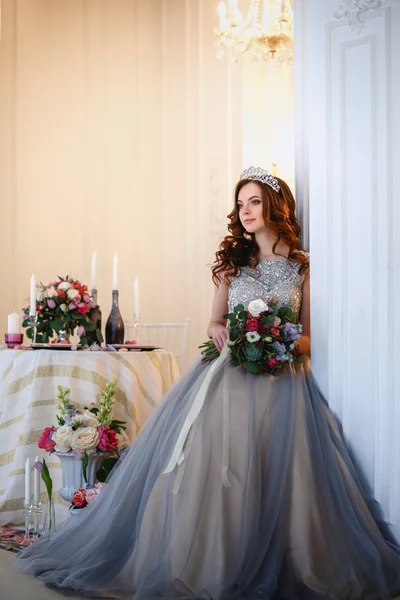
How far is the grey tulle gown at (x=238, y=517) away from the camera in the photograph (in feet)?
6.73

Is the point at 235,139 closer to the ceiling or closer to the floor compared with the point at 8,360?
closer to the ceiling

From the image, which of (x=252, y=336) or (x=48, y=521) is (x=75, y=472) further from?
(x=252, y=336)

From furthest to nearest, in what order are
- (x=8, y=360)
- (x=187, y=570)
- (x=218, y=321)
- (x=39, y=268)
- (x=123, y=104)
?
(x=123, y=104) → (x=39, y=268) → (x=8, y=360) → (x=218, y=321) → (x=187, y=570)

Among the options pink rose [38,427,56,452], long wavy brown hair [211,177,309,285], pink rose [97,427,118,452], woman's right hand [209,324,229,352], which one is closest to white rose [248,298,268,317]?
woman's right hand [209,324,229,352]

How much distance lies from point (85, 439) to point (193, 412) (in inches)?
29.7

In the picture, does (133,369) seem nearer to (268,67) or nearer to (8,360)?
(8,360)

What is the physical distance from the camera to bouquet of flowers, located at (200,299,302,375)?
96.3 inches

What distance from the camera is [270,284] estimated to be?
2881mm

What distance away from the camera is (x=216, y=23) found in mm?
5977

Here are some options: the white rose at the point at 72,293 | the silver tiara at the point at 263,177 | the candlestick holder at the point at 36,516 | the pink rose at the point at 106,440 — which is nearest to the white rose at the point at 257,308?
the silver tiara at the point at 263,177

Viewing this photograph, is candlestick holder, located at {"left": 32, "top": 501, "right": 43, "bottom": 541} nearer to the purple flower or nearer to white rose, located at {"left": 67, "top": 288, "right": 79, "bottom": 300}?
the purple flower

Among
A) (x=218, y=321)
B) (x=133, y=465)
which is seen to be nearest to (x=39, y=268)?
(x=218, y=321)

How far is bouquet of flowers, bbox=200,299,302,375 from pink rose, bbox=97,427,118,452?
2.43ft

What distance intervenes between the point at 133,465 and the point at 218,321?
74 cm
